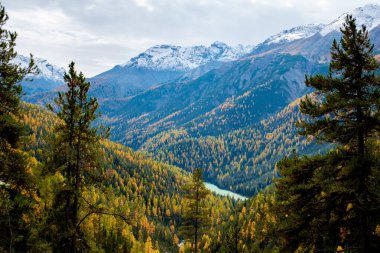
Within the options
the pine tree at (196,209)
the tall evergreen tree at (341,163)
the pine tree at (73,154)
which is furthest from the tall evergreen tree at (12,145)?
the pine tree at (196,209)

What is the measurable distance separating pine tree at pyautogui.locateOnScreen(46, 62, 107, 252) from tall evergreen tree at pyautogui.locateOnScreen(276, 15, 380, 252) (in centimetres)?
1282

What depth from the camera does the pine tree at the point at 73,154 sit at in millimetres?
20312

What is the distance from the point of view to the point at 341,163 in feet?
51.3

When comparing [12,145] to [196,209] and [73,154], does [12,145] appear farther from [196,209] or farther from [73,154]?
[196,209]

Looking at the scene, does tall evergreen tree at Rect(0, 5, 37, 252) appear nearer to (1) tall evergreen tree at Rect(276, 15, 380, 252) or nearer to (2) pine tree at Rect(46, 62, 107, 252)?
(2) pine tree at Rect(46, 62, 107, 252)

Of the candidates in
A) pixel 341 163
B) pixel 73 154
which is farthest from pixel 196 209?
pixel 341 163

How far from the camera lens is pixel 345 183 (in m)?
14.2

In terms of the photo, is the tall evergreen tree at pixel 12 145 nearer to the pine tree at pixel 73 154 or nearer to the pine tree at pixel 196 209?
the pine tree at pixel 73 154

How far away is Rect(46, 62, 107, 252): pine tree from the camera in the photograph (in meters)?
20.3

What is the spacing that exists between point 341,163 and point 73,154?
16082 mm

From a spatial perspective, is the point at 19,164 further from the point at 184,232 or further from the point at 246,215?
the point at 246,215

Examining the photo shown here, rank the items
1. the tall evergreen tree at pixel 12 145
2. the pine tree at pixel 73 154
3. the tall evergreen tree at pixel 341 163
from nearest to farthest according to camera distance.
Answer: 1. the tall evergreen tree at pixel 341 163
2. the tall evergreen tree at pixel 12 145
3. the pine tree at pixel 73 154

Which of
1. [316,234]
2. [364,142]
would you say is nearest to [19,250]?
[316,234]

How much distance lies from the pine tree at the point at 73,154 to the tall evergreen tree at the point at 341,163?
12818mm
